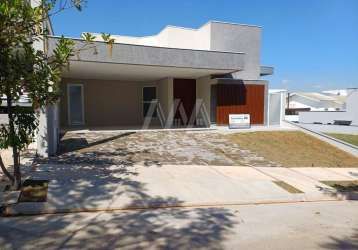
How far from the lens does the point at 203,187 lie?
7691 millimetres

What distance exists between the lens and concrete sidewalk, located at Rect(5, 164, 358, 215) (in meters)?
6.17

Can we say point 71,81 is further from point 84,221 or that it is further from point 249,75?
point 84,221

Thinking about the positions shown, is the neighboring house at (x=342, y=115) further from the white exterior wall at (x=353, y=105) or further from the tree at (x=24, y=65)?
the tree at (x=24, y=65)

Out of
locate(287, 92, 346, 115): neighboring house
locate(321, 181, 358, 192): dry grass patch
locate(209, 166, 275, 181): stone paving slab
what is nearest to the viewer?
locate(321, 181, 358, 192): dry grass patch

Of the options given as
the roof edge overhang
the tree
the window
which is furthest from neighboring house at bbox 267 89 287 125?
the tree

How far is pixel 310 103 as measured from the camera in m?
64.5

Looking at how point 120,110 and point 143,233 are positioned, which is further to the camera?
point 120,110

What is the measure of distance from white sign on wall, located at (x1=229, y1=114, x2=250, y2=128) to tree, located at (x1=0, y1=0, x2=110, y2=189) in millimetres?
11754

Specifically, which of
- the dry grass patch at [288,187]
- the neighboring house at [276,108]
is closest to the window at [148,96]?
the neighboring house at [276,108]

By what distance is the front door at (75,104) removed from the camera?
59.7ft

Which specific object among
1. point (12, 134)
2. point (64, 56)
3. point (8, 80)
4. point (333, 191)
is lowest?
point (333, 191)

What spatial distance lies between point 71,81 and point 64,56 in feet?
42.5

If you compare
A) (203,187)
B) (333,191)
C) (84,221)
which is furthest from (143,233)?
(333,191)

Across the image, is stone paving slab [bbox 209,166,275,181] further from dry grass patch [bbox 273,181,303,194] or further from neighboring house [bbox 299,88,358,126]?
neighboring house [bbox 299,88,358,126]
